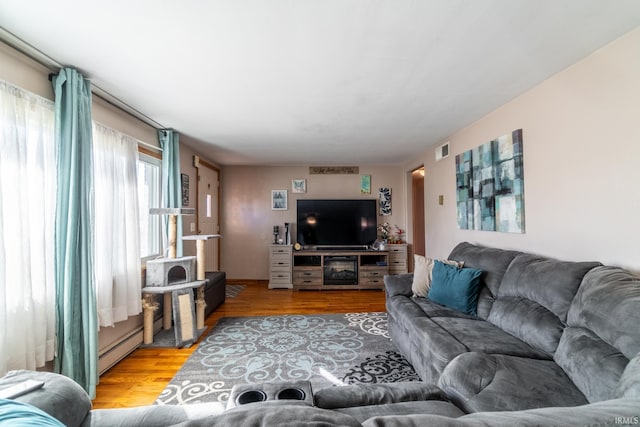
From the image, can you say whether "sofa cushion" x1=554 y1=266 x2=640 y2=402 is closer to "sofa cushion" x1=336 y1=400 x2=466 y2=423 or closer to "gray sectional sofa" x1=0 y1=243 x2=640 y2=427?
"gray sectional sofa" x1=0 y1=243 x2=640 y2=427

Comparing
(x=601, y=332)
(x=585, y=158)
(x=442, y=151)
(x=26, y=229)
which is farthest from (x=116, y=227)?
(x=442, y=151)

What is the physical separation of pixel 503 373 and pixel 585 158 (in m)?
1.59

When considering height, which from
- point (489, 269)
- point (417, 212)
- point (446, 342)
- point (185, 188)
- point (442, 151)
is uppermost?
point (442, 151)

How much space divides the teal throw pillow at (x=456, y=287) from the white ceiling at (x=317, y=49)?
1.60 m

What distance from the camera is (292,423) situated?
0.51 metres

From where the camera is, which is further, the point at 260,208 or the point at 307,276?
the point at 260,208

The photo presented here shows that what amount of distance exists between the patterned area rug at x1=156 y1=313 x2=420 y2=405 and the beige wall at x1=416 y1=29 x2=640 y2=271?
5.23ft

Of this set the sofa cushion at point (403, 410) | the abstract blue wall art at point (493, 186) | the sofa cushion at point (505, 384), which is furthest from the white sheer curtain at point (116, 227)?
the abstract blue wall art at point (493, 186)

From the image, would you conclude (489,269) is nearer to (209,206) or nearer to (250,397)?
(250,397)

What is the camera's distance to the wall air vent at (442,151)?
355 centimetres

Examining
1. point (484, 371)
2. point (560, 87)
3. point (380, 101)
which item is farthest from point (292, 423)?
point (560, 87)

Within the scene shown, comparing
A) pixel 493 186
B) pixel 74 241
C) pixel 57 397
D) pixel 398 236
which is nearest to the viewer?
pixel 57 397

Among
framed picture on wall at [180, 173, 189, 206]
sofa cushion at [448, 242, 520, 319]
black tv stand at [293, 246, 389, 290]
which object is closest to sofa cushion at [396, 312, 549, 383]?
sofa cushion at [448, 242, 520, 319]

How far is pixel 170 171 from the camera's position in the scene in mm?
3242
